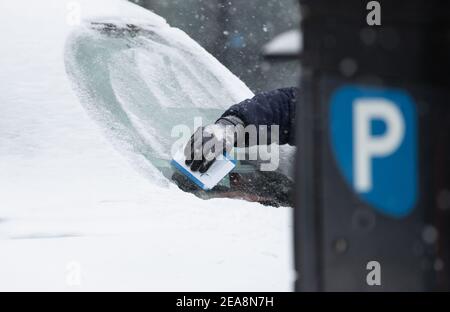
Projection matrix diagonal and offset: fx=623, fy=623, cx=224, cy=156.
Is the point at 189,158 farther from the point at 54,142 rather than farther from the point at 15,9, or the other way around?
the point at 15,9

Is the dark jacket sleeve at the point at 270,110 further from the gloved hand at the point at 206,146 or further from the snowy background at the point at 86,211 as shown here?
the snowy background at the point at 86,211

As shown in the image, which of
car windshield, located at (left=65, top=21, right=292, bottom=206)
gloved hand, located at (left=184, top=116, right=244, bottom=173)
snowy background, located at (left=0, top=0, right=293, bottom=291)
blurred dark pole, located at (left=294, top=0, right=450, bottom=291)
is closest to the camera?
blurred dark pole, located at (left=294, top=0, right=450, bottom=291)

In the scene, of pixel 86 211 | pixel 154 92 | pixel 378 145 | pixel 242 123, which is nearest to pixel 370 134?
pixel 378 145

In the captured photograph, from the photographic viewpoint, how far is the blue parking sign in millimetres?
722

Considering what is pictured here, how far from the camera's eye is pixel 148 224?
1.63 metres

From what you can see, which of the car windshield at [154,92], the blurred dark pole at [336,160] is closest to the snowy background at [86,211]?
the car windshield at [154,92]

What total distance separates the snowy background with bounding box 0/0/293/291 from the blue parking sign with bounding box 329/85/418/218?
480 millimetres

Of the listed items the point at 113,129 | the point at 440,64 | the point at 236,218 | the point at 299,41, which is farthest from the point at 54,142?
the point at 440,64

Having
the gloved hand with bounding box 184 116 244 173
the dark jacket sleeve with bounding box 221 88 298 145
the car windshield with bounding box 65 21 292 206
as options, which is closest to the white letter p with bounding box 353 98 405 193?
the gloved hand with bounding box 184 116 244 173

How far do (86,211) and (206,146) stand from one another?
0.43 metres

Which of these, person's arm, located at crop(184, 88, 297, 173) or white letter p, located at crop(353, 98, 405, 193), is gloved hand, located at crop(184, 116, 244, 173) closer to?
person's arm, located at crop(184, 88, 297, 173)

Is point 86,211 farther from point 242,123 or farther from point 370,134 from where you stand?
point 370,134

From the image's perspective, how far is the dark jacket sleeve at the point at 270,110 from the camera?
7.22 ft

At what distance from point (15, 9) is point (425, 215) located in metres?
2.21
